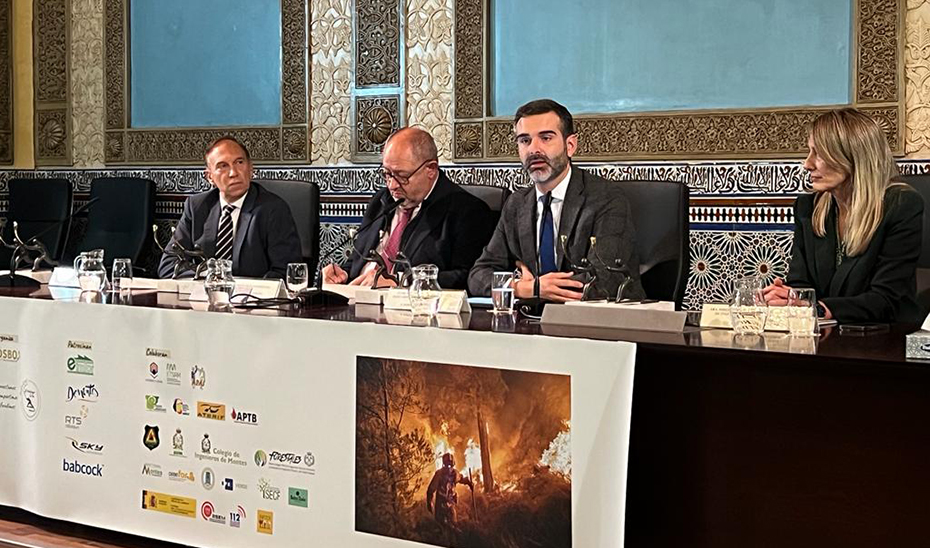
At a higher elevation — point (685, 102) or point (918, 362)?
point (685, 102)

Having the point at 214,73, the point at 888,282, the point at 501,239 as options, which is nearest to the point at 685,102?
the point at 501,239

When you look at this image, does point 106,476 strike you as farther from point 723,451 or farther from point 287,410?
point 723,451

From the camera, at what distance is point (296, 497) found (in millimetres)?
3002

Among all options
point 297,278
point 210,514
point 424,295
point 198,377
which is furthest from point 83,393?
point 424,295

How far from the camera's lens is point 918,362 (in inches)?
90.9

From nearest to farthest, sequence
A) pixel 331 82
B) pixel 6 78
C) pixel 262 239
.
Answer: pixel 262 239, pixel 331 82, pixel 6 78

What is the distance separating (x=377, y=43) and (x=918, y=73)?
7.79 feet

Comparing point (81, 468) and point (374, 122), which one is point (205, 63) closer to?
point (374, 122)

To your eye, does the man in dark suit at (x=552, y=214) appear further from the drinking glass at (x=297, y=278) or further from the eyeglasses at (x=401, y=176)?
the drinking glass at (x=297, y=278)

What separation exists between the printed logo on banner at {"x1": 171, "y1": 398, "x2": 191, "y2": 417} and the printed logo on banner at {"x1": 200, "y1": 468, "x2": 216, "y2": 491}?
15cm

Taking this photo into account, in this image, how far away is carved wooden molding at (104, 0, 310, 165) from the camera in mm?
6031

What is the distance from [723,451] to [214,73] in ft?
14.3

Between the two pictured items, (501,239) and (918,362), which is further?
(501,239)

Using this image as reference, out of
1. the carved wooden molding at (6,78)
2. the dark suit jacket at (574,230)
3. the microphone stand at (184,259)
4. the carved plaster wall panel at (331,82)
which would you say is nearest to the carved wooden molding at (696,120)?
the carved plaster wall panel at (331,82)
